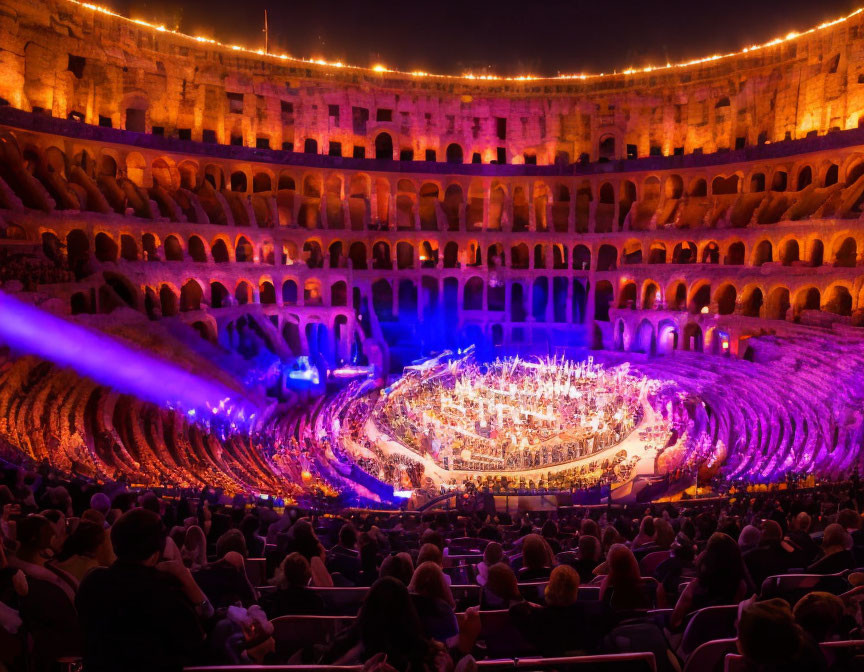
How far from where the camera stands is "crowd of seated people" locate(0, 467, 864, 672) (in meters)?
4.48

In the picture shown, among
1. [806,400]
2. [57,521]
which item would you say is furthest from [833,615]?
[806,400]

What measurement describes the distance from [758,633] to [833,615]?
3.16 ft

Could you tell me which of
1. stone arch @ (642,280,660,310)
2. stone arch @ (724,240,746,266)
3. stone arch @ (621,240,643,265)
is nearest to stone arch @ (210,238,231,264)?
stone arch @ (621,240,643,265)

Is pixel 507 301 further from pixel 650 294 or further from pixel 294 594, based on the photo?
pixel 294 594

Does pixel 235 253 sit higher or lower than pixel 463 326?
higher

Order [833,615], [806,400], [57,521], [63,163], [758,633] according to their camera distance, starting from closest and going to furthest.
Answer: [758,633] → [833,615] → [57,521] → [806,400] → [63,163]

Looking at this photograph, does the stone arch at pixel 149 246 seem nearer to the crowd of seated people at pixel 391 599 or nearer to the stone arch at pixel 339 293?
the stone arch at pixel 339 293

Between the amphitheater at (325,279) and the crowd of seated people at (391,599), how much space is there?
1093cm

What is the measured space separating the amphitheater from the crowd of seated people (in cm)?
1093

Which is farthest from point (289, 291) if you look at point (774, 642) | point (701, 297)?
point (774, 642)

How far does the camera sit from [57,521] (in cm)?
732

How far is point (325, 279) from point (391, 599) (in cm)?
4306

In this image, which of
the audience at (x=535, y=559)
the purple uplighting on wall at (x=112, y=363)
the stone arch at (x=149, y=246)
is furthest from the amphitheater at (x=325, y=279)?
the audience at (x=535, y=559)

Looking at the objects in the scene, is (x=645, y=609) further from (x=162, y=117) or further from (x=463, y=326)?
(x=162, y=117)
